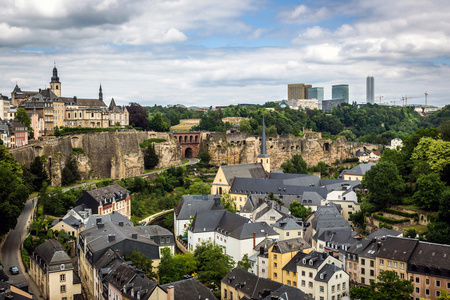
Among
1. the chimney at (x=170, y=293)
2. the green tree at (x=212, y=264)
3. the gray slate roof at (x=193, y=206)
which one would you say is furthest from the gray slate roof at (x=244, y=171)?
the chimney at (x=170, y=293)

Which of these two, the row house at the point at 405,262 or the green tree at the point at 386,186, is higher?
the green tree at the point at 386,186

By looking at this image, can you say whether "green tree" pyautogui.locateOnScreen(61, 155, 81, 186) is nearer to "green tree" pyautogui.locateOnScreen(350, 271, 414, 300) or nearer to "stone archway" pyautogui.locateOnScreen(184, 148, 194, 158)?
"stone archway" pyautogui.locateOnScreen(184, 148, 194, 158)

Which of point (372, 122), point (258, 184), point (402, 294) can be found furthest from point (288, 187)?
point (372, 122)

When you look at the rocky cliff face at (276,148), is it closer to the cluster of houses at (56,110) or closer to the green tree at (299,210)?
the cluster of houses at (56,110)

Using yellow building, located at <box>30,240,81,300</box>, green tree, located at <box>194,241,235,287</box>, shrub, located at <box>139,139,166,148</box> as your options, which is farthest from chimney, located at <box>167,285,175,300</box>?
shrub, located at <box>139,139,166,148</box>

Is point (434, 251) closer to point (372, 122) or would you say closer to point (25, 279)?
point (25, 279)

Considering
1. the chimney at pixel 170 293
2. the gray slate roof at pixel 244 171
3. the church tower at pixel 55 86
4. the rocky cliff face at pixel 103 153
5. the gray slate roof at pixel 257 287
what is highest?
the church tower at pixel 55 86
